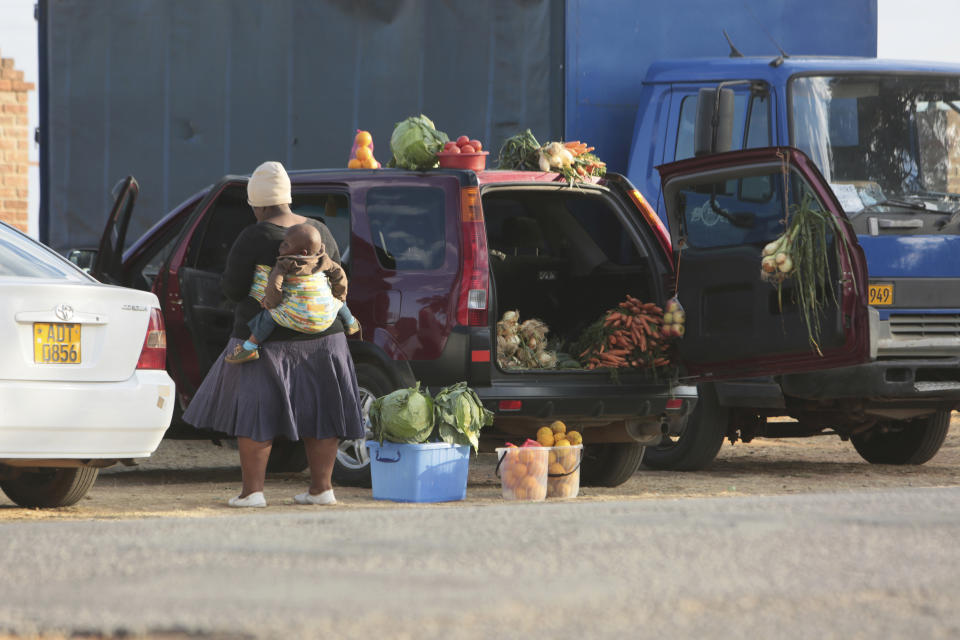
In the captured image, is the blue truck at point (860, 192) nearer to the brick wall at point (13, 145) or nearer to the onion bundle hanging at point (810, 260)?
the onion bundle hanging at point (810, 260)

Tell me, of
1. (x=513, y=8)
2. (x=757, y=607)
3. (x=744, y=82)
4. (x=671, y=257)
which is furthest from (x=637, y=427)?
(x=757, y=607)

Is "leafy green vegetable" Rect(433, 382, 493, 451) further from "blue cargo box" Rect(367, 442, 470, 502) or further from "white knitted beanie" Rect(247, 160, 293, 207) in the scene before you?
"white knitted beanie" Rect(247, 160, 293, 207)

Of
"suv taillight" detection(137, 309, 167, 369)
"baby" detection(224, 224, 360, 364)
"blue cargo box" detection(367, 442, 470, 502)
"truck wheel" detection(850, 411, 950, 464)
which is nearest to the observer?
"suv taillight" detection(137, 309, 167, 369)

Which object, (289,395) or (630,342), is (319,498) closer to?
(289,395)

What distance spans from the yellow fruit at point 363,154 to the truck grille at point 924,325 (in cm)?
309

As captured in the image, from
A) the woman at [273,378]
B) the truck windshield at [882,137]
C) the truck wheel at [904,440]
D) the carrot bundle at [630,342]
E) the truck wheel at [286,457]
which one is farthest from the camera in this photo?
the truck wheel at [904,440]

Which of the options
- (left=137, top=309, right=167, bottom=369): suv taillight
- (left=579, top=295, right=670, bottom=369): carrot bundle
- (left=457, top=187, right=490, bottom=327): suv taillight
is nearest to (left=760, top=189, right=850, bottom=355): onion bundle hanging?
(left=579, top=295, right=670, bottom=369): carrot bundle

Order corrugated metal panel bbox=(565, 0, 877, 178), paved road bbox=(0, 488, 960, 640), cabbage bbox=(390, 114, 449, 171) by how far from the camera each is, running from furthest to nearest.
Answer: corrugated metal panel bbox=(565, 0, 877, 178)
cabbage bbox=(390, 114, 449, 171)
paved road bbox=(0, 488, 960, 640)

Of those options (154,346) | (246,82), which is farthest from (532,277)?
(246,82)

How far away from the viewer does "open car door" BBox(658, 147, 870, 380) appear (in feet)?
27.7

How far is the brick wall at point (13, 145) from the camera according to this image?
1479 centimetres

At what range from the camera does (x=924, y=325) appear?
369 inches

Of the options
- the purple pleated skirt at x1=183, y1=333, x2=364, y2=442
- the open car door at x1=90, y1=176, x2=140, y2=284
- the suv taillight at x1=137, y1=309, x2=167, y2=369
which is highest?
the open car door at x1=90, y1=176, x2=140, y2=284

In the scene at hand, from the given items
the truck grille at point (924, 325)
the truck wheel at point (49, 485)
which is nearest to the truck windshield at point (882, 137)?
the truck grille at point (924, 325)
